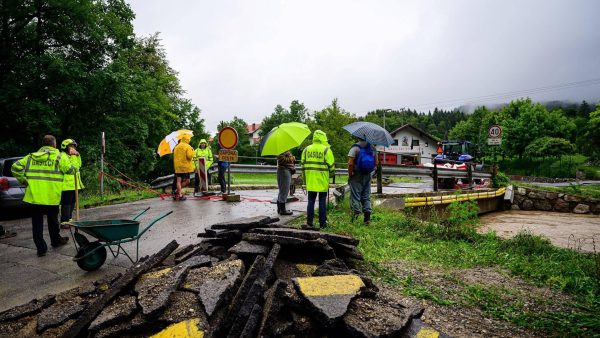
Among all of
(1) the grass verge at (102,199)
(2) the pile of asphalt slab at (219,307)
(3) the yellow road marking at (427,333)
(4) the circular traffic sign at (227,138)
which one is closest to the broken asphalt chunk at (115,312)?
(2) the pile of asphalt slab at (219,307)

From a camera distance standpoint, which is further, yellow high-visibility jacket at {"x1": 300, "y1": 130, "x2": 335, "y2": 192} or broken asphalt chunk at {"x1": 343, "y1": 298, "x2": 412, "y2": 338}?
yellow high-visibility jacket at {"x1": 300, "y1": 130, "x2": 335, "y2": 192}

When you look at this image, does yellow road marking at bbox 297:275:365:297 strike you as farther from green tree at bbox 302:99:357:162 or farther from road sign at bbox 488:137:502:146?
green tree at bbox 302:99:357:162

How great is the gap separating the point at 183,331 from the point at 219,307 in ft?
1.26

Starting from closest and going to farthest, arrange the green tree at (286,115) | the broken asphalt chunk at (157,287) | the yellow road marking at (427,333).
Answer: the yellow road marking at (427,333)
the broken asphalt chunk at (157,287)
the green tree at (286,115)

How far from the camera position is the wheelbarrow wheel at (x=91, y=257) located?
14.6 ft

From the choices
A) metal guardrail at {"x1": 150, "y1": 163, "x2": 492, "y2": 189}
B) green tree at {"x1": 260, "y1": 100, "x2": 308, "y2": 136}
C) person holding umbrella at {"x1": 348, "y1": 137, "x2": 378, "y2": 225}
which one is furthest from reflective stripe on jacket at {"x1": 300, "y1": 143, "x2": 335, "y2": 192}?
green tree at {"x1": 260, "y1": 100, "x2": 308, "y2": 136}

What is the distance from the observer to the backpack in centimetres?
710

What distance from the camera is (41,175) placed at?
5496 millimetres

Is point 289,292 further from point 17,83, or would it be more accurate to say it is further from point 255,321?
point 17,83

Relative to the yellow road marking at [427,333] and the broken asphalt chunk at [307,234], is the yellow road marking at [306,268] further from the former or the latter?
the yellow road marking at [427,333]

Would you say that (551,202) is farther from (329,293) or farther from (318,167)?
(329,293)

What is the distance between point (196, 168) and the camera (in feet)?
42.3

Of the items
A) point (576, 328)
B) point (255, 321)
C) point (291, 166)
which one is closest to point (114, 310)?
point (255, 321)

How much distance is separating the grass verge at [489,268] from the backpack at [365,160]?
124cm
